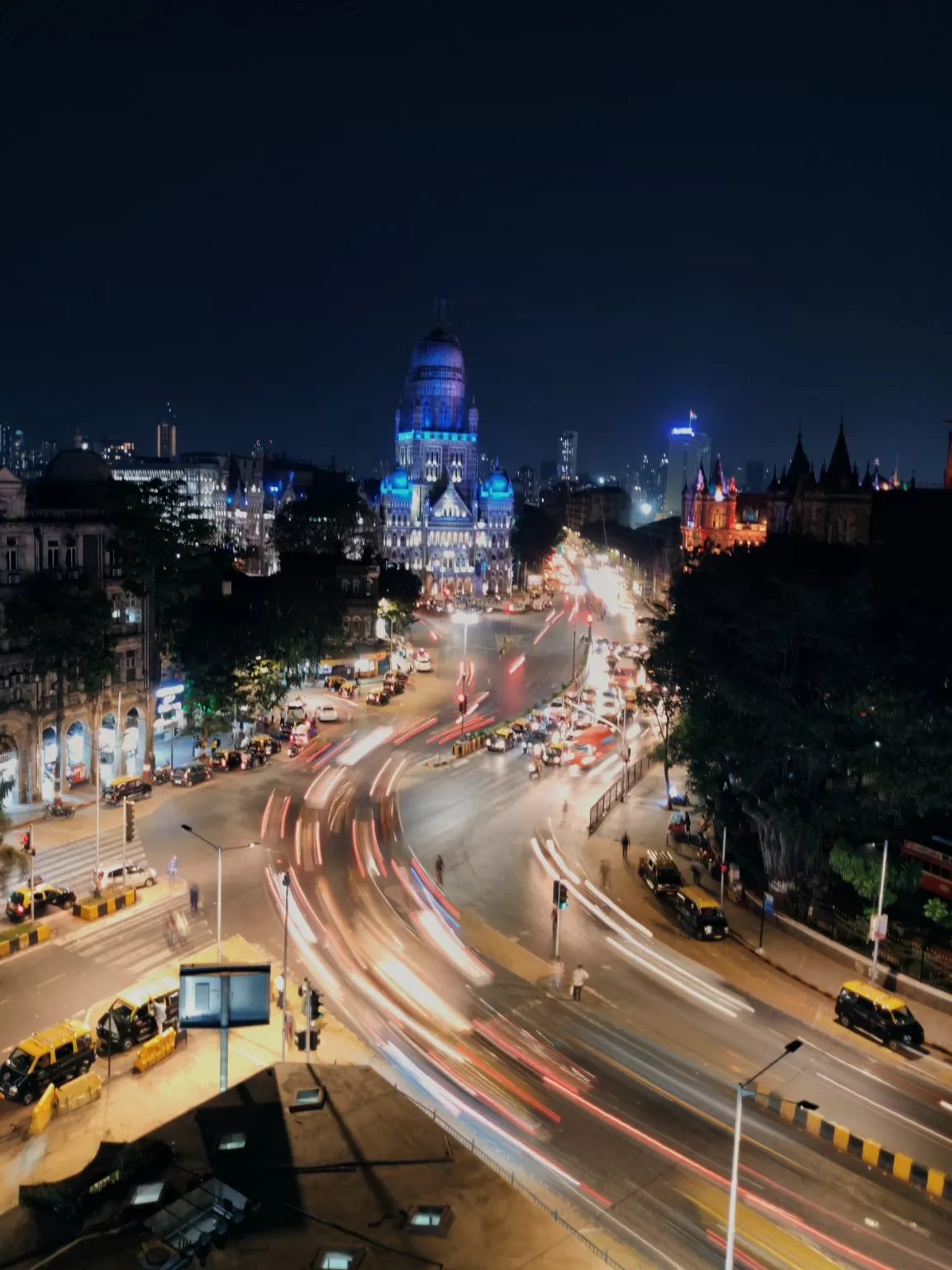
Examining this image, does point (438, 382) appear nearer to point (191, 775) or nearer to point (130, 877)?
point (191, 775)

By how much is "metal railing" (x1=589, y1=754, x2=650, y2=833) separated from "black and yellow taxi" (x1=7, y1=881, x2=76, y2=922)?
76.1 feet

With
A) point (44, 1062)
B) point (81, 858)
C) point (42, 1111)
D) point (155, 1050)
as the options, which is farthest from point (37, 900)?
point (42, 1111)

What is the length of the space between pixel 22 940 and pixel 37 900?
2.91 metres

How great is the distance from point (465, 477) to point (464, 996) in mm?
147995

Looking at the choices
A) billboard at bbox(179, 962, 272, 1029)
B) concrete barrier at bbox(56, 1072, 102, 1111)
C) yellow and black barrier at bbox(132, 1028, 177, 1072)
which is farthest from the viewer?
yellow and black barrier at bbox(132, 1028, 177, 1072)

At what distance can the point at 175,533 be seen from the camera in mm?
54969

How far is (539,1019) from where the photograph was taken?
29.5m

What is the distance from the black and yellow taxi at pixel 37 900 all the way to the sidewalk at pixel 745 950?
20544 mm

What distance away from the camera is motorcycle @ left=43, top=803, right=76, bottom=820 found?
4594 cm

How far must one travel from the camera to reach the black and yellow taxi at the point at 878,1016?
2842cm

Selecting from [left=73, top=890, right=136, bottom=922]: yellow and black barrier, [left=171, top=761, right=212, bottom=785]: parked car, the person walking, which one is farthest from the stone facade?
the person walking

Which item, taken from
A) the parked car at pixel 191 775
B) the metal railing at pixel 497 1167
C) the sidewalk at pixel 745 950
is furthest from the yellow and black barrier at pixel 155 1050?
the parked car at pixel 191 775

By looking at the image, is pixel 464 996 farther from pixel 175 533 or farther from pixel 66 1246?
pixel 175 533

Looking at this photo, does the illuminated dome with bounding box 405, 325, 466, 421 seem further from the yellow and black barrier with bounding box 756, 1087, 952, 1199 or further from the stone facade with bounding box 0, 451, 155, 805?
the yellow and black barrier with bounding box 756, 1087, 952, 1199
